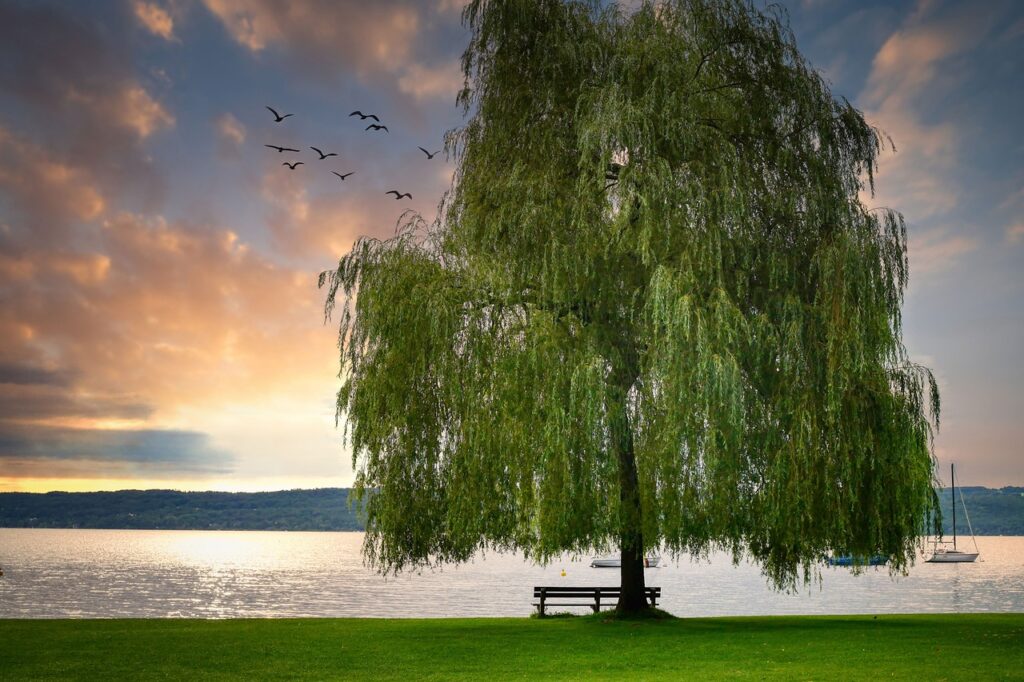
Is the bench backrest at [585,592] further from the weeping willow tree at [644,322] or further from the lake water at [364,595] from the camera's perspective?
the lake water at [364,595]

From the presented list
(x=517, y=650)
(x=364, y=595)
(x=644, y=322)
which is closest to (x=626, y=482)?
(x=644, y=322)

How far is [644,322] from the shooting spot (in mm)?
17906

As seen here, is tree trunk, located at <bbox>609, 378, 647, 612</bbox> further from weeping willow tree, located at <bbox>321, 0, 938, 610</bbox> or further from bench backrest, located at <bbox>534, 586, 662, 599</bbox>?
bench backrest, located at <bbox>534, 586, 662, 599</bbox>

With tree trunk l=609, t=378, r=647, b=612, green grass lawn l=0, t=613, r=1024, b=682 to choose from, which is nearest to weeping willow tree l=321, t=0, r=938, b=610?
tree trunk l=609, t=378, r=647, b=612

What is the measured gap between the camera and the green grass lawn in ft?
46.0

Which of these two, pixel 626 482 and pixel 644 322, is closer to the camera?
pixel 644 322

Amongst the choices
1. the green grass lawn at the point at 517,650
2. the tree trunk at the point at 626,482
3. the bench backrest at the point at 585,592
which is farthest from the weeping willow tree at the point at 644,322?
the bench backrest at the point at 585,592

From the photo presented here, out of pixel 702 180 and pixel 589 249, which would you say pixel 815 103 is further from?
pixel 589 249

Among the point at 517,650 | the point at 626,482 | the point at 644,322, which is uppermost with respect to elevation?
the point at 644,322

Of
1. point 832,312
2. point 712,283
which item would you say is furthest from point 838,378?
point 712,283

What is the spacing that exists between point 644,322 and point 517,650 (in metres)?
6.88

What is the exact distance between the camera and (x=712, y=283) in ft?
58.4

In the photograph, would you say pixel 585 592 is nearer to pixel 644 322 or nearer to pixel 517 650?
pixel 517 650

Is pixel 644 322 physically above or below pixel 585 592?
above
